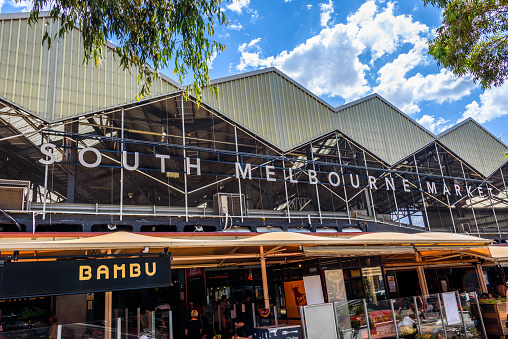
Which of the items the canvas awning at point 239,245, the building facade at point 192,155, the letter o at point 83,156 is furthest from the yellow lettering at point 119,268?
the letter o at point 83,156

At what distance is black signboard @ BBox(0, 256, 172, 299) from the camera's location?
6.31m

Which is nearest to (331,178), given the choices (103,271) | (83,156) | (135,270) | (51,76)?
(83,156)

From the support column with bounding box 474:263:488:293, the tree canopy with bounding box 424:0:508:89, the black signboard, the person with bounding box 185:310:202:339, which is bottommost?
the person with bounding box 185:310:202:339

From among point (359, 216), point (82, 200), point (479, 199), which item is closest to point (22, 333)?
point (82, 200)

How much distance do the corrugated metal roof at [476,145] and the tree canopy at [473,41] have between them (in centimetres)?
1344

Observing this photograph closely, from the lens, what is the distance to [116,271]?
716 cm

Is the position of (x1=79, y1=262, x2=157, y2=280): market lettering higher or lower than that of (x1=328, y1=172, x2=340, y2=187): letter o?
lower

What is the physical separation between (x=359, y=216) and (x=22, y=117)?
15467 millimetres

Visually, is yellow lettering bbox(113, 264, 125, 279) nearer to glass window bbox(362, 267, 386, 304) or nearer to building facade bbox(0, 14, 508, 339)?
building facade bbox(0, 14, 508, 339)

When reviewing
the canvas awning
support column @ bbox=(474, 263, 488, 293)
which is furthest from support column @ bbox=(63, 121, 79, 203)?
support column @ bbox=(474, 263, 488, 293)

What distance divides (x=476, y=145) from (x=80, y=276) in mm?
28788

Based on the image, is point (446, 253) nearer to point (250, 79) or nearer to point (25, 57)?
point (250, 79)

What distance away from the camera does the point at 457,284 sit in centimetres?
2078

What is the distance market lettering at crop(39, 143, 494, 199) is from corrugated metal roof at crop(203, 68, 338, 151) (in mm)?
1639
